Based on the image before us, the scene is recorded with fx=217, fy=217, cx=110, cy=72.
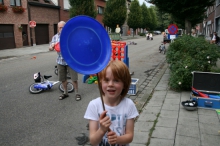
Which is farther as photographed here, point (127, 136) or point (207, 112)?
point (207, 112)

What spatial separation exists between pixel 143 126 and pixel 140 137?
1.44 feet

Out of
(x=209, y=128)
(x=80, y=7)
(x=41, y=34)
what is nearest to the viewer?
(x=209, y=128)

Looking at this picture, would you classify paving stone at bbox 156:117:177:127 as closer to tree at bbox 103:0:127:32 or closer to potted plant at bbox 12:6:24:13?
potted plant at bbox 12:6:24:13

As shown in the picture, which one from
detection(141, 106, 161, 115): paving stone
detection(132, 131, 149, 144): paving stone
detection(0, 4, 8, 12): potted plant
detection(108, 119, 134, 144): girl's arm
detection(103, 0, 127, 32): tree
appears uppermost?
detection(103, 0, 127, 32): tree

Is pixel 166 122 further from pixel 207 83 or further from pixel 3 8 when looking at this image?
pixel 3 8

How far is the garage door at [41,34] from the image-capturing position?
24.6 m

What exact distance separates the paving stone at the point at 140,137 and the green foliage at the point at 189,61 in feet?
9.04

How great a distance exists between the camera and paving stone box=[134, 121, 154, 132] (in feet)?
12.7

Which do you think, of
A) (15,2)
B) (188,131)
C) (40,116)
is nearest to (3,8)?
(15,2)

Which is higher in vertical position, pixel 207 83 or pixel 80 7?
pixel 80 7

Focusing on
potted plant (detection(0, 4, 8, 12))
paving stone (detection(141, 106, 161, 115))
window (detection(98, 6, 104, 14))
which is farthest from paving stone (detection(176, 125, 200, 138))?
window (detection(98, 6, 104, 14))

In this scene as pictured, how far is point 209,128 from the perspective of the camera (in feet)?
12.8

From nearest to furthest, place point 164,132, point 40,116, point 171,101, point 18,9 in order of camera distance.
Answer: point 164,132 → point 40,116 → point 171,101 → point 18,9

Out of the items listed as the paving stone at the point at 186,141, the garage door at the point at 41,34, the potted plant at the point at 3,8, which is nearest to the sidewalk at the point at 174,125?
the paving stone at the point at 186,141
